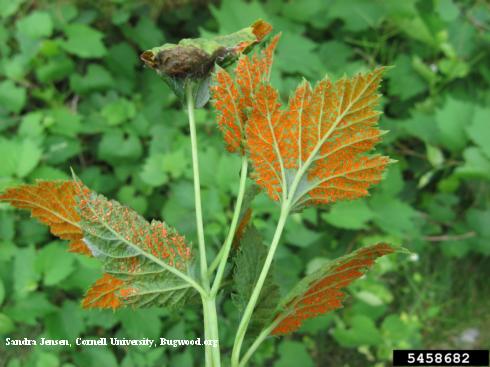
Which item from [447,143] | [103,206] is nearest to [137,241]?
[103,206]

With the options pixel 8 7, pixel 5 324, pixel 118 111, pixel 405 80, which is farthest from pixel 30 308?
pixel 405 80

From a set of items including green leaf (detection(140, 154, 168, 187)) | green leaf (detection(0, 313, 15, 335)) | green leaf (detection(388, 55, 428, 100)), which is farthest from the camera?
green leaf (detection(388, 55, 428, 100))

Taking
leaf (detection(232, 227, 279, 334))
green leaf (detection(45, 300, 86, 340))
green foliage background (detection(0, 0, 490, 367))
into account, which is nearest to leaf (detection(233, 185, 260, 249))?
leaf (detection(232, 227, 279, 334))

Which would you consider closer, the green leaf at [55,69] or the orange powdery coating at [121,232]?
the orange powdery coating at [121,232]

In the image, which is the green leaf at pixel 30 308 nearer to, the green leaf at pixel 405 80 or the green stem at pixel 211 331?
the green stem at pixel 211 331

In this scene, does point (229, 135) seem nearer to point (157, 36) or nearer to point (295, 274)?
point (295, 274)

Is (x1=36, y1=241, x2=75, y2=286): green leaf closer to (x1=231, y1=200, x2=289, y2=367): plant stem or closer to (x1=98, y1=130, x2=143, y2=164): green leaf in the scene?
(x1=98, y1=130, x2=143, y2=164): green leaf

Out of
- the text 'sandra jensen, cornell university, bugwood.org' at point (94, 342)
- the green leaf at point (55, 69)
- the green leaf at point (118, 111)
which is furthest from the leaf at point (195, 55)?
the green leaf at point (55, 69)
